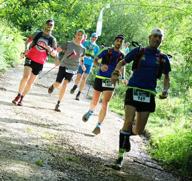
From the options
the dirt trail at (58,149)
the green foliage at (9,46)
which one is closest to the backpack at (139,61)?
the dirt trail at (58,149)

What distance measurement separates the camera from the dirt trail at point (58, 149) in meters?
6.30

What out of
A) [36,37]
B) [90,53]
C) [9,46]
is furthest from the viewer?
[9,46]

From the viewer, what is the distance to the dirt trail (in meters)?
6.30

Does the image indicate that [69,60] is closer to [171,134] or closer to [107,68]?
[107,68]

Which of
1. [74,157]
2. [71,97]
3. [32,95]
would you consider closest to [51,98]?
[32,95]

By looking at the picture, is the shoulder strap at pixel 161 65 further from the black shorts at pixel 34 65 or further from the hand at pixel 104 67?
the black shorts at pixel 34 65

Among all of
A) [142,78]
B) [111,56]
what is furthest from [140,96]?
[111,56]

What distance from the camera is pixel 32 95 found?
45.6 ft

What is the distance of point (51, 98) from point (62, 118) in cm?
347

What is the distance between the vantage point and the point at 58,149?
7746mm

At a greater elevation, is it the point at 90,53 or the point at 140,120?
the point at 90,53

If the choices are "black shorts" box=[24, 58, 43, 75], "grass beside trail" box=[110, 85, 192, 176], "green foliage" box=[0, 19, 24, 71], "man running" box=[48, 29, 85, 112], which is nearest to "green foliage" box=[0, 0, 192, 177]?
"grass beside trail" box=[110, 85, 192, 176]

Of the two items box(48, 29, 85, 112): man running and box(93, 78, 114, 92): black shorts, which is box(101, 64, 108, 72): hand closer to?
box(93, 78, 114, 92): black shorts

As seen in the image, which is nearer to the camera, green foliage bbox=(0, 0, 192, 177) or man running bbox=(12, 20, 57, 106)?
green foliage bbox=(0, 0, 192, 177)
